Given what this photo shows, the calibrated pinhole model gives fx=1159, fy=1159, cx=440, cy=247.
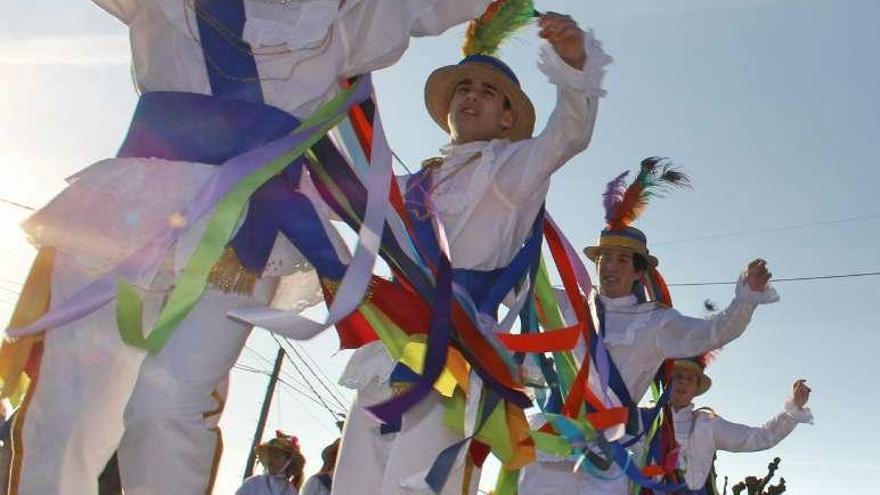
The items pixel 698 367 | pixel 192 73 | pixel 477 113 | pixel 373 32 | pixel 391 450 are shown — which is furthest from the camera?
pixel 698 367

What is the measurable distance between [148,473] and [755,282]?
12.4 ft

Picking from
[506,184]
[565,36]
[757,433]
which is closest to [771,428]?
[757,433]

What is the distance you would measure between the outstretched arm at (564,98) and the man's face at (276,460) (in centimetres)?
496

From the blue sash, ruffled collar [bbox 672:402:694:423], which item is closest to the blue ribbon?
the blue sash

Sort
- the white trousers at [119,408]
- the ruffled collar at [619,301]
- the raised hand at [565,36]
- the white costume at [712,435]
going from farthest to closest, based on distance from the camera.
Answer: the white costume at [712,435], the ruffled collar at [619,301], the raised hand at [565,36], the white trousers at [119,408]

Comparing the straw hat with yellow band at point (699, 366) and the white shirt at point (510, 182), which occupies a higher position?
the straw hat with yellow band at point (699, 366)

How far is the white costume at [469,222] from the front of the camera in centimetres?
326

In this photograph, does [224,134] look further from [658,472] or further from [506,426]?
[658,472]

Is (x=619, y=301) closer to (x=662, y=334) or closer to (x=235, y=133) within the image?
(x=662, y=334)

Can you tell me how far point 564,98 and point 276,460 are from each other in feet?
17.1

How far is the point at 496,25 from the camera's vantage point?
421cm

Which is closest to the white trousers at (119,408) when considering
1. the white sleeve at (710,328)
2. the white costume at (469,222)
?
the white costume at (469,222)

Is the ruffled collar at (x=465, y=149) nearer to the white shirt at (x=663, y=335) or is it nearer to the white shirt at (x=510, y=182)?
the white shirt at (x=510, y=182)

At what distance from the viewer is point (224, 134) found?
2826 mm
